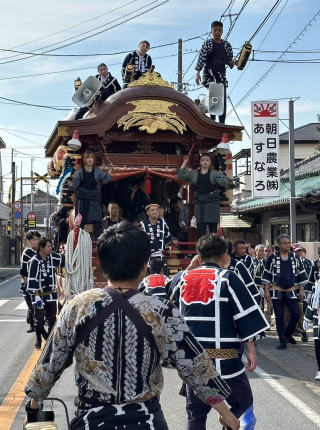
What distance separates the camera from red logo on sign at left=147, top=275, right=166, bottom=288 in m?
7.72

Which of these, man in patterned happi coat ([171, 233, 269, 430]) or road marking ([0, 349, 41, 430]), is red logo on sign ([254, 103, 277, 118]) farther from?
man in patterned happi coat ([171, 233, 269, 430])

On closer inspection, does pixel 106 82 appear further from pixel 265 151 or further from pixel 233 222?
pixel 233 222

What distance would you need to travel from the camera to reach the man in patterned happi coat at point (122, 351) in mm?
2582

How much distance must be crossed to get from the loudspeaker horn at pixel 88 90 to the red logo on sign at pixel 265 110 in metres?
6.69

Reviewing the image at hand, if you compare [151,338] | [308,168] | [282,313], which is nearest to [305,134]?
[308,168]

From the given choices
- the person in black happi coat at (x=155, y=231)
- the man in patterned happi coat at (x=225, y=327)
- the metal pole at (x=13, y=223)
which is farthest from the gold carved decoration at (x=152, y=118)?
the metal pole at (x=13, y=223)

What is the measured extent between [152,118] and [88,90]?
1.18 meters

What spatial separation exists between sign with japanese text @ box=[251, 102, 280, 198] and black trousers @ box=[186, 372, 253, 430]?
38.8 ft

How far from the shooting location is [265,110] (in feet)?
51.8

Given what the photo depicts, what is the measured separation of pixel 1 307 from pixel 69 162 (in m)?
8.50

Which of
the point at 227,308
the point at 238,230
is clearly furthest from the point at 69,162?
the point at 238,230

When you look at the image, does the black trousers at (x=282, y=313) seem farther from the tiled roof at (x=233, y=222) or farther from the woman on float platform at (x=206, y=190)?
the tiled roof at (x=233, y=222)

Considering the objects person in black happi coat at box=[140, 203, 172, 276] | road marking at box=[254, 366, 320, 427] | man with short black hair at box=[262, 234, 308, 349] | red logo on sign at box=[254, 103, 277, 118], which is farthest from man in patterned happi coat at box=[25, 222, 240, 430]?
red logo on sign at box=[254, 103, 277, 118]

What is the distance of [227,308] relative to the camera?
13.5 feet
